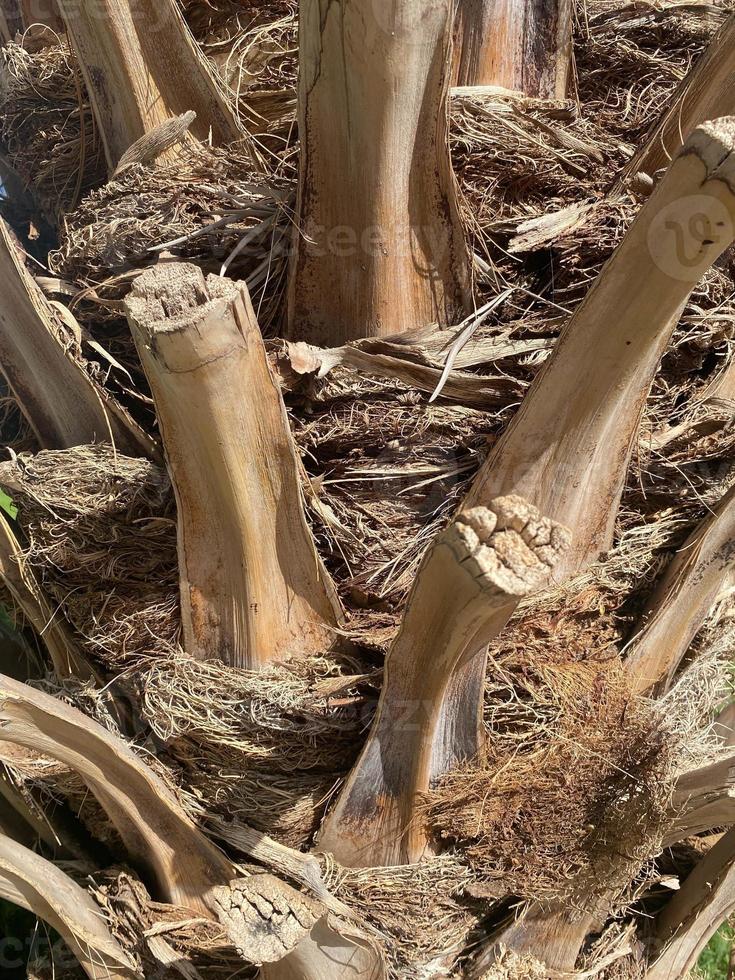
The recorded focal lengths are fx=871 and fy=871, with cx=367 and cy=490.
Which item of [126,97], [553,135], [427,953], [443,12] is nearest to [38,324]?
[126,97]

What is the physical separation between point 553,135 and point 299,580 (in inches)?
32.2

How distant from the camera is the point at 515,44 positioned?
1448 millimetres

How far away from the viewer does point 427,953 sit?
4.18 ft

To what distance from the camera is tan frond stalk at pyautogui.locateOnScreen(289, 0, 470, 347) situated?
3.59 feet

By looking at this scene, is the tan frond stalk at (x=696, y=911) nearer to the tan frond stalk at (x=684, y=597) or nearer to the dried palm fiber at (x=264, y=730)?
the tan frond stalk at (x=684, y=597)

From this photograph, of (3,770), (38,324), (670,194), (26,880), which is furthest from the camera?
(3,770)

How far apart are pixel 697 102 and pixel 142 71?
86 centimetres

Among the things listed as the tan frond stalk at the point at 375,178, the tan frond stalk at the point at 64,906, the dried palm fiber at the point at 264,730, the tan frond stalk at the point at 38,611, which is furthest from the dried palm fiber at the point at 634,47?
the tan frond stalk at the point at 64,906

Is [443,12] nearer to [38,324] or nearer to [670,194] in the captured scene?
[670,194]

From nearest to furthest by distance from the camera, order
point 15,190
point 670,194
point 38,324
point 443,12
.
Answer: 1. point 670,194
2. point 443,12
3. point 38,324
4. point 15,190

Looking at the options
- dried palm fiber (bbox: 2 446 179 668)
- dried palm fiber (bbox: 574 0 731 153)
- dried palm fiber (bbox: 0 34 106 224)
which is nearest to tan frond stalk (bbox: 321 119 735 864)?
dried palm fiber (bbox: 2 446 179 668)

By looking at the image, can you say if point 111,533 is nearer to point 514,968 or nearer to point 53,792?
point 53,792

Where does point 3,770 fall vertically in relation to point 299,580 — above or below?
below

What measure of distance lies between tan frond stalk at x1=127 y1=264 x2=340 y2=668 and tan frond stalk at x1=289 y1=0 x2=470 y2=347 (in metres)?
0.27
